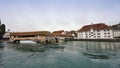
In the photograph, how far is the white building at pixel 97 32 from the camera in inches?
2761

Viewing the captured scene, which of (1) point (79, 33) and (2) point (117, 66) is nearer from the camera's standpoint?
(2) point (117, 66)

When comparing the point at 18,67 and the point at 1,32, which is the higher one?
the point at 1,32

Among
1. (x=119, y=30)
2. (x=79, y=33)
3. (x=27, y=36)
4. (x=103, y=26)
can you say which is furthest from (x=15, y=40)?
(x=119, y=30)

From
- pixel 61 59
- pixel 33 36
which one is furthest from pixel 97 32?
pixel 61 59

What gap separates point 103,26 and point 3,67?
69713 mm

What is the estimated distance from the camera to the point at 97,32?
74.6 meters

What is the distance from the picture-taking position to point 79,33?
84.2 meters

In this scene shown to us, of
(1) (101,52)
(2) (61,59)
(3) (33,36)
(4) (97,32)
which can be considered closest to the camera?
(2) (61,59)

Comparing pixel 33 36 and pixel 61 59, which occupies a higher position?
pixel 33 36

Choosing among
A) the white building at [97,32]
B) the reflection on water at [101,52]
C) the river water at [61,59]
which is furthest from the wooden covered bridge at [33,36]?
the white building at [97,32]

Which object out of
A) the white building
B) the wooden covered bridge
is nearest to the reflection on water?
the wooden covered bridge

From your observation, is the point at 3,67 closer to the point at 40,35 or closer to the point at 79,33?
the point at 40,35

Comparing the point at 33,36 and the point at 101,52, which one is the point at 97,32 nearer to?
the point at 33,36

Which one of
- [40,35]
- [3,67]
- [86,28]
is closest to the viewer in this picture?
[3,67]
